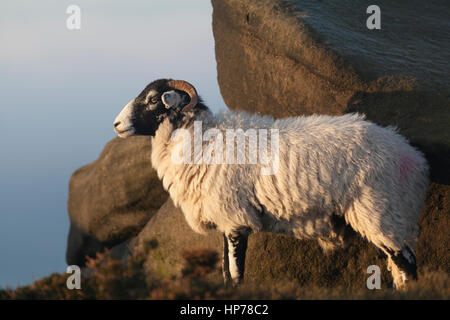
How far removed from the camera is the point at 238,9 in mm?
10852

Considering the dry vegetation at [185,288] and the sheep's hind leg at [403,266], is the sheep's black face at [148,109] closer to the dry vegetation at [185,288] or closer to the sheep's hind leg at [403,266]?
the dry vegetation at [185,288]

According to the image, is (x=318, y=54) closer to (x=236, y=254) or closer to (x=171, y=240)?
(x=236, y=254)

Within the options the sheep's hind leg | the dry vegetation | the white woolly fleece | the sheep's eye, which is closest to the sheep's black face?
the sheep's eye

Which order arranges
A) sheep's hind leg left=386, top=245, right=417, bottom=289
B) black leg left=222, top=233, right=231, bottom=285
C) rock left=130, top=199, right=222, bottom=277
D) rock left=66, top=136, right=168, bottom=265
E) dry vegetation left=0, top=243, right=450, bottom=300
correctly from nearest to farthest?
dry vegetation left=0, top=243, right=450, bottom=300 → sheep's hind leg left=386, top=245, right=417, bottom=289 → black leg left=222, top=233, right=231, bottom=285 → rock left=130, top=199, right=222, bottom=277 → rock left=66, top=136, right=168, bottom=265

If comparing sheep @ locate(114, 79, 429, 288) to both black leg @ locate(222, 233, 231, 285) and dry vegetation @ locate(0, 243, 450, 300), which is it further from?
dry vegetation @ locate(0, 243, 450, 300)

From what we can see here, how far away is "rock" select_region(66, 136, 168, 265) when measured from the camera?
43.1 ft

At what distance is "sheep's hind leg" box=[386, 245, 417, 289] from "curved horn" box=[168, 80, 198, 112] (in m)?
3.32

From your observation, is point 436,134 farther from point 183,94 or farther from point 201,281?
point 201,281

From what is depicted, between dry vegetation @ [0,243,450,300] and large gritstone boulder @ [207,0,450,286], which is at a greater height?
large gritstone boulder @ [207,0,450,286]

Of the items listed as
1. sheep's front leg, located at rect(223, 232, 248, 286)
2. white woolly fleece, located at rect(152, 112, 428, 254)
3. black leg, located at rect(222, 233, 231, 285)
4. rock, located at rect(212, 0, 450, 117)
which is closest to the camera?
white woolly fleece, located at rect(152, 112, 428, 254)

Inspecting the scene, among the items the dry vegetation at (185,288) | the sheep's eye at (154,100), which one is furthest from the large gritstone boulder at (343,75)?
the sheep's eye at (154,100)

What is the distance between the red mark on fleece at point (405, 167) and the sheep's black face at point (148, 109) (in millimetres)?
3083

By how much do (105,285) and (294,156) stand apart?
9.78 feet

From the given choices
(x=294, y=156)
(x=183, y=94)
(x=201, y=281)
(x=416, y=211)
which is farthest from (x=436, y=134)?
(x=201, y=281)
